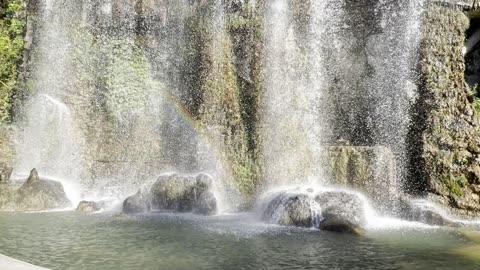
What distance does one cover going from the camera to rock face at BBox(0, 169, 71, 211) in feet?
51.6

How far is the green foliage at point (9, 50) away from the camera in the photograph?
69.3ft

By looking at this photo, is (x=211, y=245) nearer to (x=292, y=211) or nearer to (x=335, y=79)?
(x=292, y=211)

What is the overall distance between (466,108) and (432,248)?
28.8 feet

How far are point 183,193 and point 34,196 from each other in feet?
15.4

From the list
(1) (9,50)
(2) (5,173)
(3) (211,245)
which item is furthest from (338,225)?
(1) (9,50)

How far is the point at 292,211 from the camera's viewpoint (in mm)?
13680

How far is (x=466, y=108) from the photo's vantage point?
57.9 ft

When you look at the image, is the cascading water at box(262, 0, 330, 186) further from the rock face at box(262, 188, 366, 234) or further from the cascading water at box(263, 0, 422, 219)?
the rock face at box(262, 188, 366, 234)

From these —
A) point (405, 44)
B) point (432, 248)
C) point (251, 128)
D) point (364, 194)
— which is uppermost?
point (405, 44)

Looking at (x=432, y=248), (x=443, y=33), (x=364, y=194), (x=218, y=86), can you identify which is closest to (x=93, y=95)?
(x=218, y=86)

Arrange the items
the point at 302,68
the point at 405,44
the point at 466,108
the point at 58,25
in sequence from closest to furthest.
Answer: the point at 466,108 < the point at 405,44 < the point at 302,68 < the point at 58,25

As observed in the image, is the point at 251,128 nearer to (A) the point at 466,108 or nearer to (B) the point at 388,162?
(B) the point at 388,162

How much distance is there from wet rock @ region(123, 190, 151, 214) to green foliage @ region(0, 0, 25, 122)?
27.1 feet

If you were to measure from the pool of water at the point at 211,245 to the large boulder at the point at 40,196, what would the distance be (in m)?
1.67
